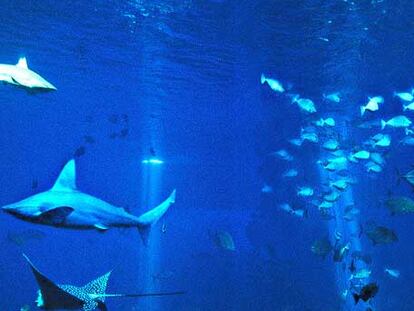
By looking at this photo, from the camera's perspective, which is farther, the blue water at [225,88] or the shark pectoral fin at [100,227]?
the blue water at [225,88]

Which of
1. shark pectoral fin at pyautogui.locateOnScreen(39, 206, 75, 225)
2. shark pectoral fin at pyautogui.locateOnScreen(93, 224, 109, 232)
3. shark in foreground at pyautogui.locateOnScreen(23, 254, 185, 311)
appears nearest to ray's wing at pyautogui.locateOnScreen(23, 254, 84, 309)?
shark in foreground at pyautogui.locateOnScreen(23, 254, 185, 311)

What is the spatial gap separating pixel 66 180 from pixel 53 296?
44.2 inches

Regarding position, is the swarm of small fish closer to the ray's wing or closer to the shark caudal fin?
the shark caudal fin

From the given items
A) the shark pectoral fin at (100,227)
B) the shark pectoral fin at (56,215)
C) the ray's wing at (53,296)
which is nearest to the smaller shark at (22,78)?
the shark pectoral fin at (56,215)

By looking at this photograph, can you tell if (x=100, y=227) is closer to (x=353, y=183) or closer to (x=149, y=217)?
(x=149, y=217)

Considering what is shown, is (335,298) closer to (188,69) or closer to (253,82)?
(253,82)

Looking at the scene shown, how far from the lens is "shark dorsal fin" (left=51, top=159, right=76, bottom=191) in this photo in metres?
4.02

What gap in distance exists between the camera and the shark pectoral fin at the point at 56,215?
142 inches

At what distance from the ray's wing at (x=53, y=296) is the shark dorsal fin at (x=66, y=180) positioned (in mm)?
938

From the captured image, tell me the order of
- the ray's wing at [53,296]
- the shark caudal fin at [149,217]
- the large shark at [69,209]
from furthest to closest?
the shark caudal fin at [149,217]
the large shark at [69,209]
the ray's wing at [53,296]

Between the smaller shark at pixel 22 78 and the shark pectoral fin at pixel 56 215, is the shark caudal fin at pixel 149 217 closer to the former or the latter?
the shark pectoral fin at pixel 56 215

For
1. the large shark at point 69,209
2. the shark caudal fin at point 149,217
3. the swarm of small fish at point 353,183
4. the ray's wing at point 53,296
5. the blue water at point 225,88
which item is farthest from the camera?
the blue water at point 225,88

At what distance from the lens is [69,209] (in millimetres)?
3662

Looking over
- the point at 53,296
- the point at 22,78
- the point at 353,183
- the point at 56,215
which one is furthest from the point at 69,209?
the point at 353,183
